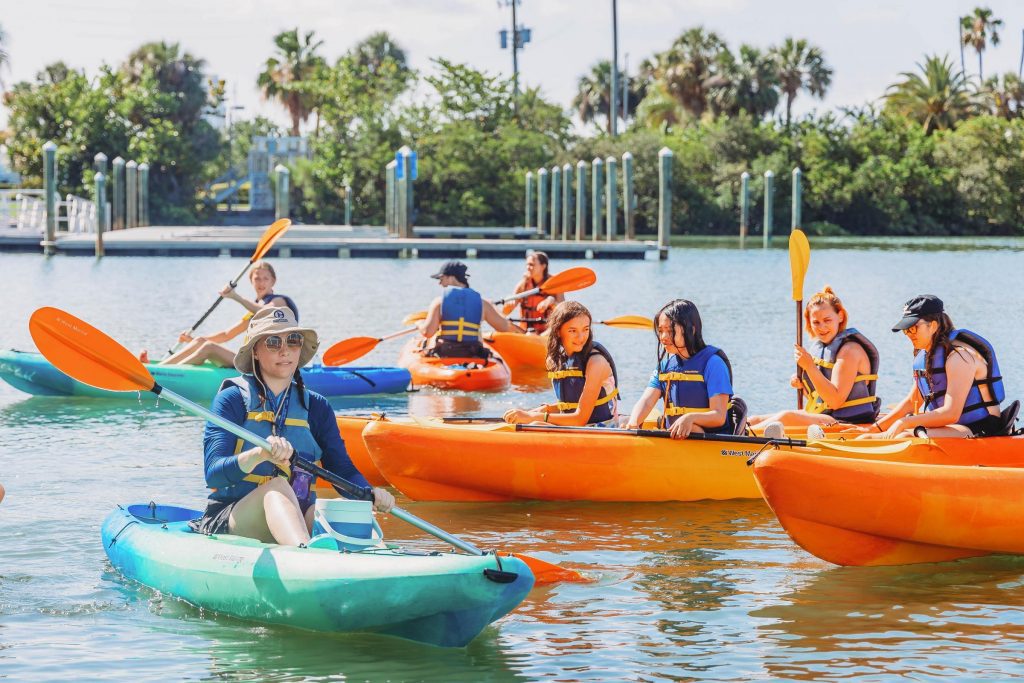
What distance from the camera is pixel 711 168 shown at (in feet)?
169

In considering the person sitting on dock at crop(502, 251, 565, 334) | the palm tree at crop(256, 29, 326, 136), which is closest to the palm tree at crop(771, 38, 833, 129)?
the palm tree at crop(256, 29, 326, 136)

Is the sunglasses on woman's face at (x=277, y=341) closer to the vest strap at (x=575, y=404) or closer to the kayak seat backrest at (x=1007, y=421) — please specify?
the vest strap at (x=575, y=404)

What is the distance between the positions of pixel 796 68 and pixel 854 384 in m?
51.1

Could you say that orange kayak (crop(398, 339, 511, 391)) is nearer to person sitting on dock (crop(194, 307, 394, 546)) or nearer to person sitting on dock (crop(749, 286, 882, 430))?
person sitting on dock (crop(749, 286, 882, 430))

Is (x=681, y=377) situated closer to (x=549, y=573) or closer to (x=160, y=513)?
(x=549, y=573)

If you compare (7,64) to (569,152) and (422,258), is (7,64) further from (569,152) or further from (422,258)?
(422,258)

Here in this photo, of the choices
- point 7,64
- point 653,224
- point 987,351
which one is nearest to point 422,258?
point 653,224

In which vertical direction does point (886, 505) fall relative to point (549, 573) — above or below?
above

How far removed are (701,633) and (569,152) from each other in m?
46.8

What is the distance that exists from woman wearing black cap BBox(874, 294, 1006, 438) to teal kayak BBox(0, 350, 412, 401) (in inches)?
220

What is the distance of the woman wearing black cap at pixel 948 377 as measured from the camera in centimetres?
682

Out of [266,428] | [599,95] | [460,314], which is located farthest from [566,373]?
[599,95]

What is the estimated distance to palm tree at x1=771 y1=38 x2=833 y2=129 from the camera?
56812 millimetres

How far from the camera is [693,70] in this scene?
5762 cm
